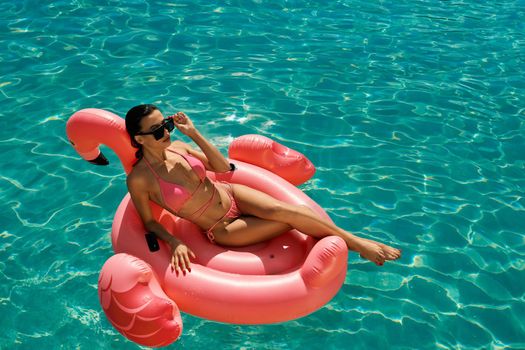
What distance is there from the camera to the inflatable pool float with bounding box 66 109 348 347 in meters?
3.65

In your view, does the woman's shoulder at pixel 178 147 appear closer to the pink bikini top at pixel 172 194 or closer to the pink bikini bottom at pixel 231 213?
the pink bikini top at pixel 172 194

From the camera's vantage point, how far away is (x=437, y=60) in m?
8.27

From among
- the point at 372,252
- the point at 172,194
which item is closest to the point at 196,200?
the point at 172,194

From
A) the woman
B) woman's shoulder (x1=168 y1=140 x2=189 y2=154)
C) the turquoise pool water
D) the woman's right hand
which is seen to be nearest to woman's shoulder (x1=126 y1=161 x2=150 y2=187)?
the woman

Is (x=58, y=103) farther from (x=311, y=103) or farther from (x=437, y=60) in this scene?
(x=437, y=60)

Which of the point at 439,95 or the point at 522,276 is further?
the point at 439,95

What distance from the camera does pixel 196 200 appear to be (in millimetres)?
4195

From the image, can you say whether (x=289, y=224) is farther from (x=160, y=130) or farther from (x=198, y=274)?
(x=160, y=130)

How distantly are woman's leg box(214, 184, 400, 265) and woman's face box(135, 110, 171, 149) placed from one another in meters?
0.71

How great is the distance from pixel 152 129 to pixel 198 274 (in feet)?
3.19

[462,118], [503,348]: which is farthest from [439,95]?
[503,348]

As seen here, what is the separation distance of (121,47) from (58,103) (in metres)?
1.70

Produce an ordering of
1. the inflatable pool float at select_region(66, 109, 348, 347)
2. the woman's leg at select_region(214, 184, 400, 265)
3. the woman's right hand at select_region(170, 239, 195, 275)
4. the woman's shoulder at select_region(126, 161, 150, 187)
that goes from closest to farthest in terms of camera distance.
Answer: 1. the inflatable pool float at select_region(66, 109, 348, 347)
2. the woman's right hand at select_region(170, 239, 195, 275)
3. the woman's shoulder at select_region(126, 161, 150, 187)
4. the woman's leg at select_region(214, 184, 400, 265)

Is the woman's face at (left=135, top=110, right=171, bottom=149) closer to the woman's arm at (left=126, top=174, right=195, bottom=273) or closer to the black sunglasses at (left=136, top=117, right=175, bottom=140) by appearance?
the black sunglasses at (left=136, top=117, right=175, bottom=140)
